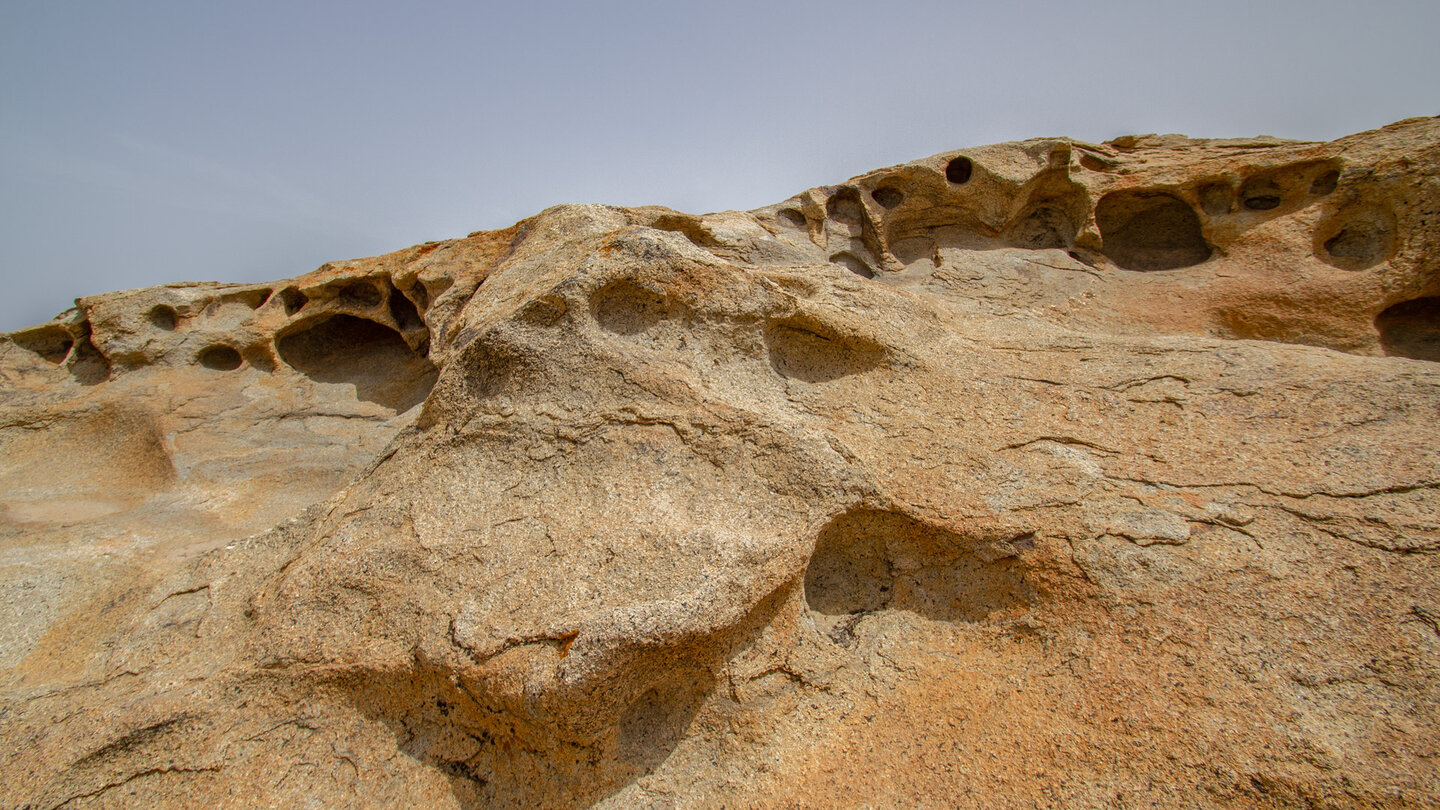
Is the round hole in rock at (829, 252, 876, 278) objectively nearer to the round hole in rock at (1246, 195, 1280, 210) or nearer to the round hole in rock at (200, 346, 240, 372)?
the round hole in rock at (1246, 195, 1280, 210)

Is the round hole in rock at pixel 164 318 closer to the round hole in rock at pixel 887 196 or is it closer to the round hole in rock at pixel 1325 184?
the round hole in rock at pixel 887 196

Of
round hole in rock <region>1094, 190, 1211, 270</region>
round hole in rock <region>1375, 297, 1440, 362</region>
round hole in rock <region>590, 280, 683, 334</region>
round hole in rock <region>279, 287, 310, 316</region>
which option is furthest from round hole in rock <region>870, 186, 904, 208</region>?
round hole in rock <region>279, 287, 310, 316</region>

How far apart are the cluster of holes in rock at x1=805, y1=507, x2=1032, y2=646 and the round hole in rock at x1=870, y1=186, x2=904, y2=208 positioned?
414 centimetres

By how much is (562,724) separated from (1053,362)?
2.70m

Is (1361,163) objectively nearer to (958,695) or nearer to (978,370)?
(978,370)

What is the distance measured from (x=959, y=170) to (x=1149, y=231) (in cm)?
165

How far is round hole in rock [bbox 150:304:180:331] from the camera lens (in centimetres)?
533

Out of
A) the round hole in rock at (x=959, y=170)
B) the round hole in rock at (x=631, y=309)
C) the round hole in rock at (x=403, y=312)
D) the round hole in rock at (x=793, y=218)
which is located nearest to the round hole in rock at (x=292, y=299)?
the round hole in rock at (x=403, y=312)

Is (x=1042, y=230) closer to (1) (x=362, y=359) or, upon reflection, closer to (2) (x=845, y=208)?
(2) (x=845, y=208)

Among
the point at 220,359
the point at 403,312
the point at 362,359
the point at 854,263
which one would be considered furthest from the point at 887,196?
the point at 220,359

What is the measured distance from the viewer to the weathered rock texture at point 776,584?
1790 millimetres

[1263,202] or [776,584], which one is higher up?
[1263,202]

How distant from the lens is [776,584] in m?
2.04

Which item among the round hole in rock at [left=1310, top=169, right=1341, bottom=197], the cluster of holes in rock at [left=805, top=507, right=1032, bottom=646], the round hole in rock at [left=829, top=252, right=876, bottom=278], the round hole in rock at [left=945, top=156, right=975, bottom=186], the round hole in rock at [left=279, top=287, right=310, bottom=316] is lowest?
the cluster of holes in rock at [left=805, top=507, right=1032, bottom=646]
